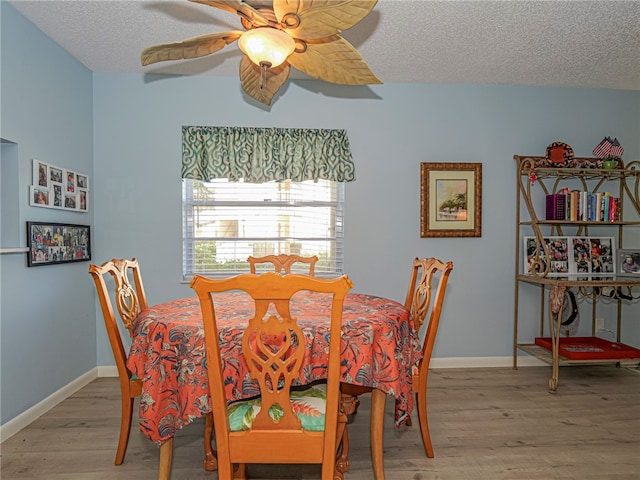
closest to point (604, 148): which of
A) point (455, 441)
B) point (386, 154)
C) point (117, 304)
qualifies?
point (386, 154)

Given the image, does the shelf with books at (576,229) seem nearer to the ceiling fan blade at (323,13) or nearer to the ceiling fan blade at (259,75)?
the ceiling fan blade at (259,75)

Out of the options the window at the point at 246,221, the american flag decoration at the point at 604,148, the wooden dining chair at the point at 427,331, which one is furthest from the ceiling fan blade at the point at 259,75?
the american flag decoration at the point at 604,148

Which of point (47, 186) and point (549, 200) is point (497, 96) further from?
point (47, 186)

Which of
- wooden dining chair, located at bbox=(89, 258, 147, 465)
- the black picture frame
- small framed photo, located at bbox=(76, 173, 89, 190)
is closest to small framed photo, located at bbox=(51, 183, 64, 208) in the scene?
the black picture frame

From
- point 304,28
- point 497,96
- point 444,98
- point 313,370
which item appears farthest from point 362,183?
point 313,370

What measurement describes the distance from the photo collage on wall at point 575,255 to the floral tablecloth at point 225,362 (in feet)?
7.83

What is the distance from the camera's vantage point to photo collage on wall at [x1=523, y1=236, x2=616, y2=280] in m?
3.66

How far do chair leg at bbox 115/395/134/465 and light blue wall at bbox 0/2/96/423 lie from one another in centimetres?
85

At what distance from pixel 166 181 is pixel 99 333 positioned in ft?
4.52

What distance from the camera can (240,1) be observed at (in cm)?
156

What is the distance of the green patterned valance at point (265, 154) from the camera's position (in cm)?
352

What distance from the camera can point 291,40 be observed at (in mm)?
1719

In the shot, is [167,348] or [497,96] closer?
[167,348]

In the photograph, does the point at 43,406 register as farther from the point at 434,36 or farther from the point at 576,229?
the point at 576,229
